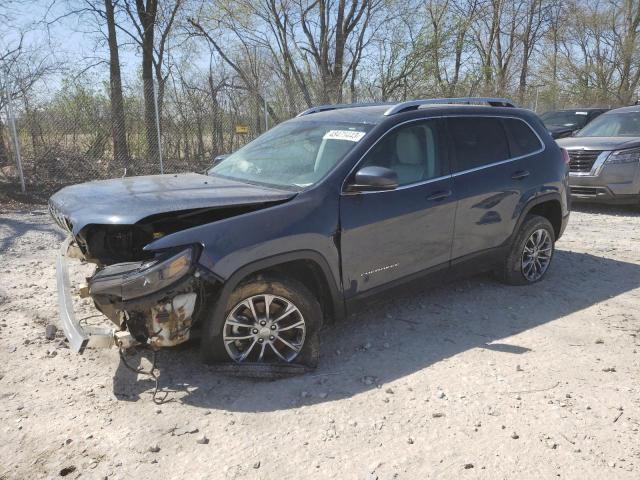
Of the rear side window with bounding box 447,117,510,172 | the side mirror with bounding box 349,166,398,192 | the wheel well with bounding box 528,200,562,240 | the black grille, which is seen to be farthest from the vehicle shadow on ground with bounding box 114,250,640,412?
the black grille

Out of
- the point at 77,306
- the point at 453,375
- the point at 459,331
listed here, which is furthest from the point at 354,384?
the point at 77,306

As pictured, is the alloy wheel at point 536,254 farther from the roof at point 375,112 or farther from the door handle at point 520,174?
the roof at point 375,112

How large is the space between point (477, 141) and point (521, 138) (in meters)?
0.70

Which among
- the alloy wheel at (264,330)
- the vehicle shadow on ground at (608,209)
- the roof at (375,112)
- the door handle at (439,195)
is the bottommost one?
the vehicle shadow on ground at (608,209)

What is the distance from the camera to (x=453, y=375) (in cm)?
344

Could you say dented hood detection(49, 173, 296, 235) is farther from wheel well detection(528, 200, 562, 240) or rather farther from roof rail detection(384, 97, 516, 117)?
wheel well detection(528, 200, 562, 240)

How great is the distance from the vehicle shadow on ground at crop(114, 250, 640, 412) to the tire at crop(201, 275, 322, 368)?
14 cm

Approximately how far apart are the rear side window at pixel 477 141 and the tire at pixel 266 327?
1848mm

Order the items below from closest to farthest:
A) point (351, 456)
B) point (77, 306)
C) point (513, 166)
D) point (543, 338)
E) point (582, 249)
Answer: point (351, 456)
point (543, 338)
point (77, 306)
point (513, 166)
point (582, 249)

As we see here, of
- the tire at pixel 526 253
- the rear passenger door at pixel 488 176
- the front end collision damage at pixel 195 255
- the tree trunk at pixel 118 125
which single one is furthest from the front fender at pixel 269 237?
the tree trunk at pixel 118 125

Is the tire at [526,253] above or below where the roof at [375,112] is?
below

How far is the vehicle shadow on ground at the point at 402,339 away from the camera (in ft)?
10.6

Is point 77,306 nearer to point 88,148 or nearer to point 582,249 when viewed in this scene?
point 582,249

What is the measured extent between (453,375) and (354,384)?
0.67 meters
